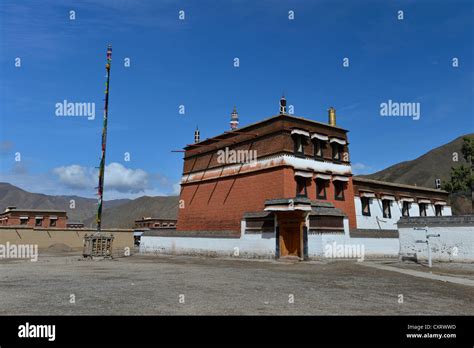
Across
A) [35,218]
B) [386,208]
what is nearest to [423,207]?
[386,208]

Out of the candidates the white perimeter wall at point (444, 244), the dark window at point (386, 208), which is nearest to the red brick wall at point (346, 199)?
the dark window at point (386, 208)

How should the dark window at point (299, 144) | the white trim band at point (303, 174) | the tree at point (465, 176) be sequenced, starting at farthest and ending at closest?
the tree at point (465, 176), the dark window at point (299, 144), the white trim band at point (303, 174)

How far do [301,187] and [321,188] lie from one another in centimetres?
259

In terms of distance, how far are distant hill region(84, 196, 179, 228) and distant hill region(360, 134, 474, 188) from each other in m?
90.0

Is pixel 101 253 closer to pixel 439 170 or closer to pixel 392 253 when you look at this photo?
pixel 392 253

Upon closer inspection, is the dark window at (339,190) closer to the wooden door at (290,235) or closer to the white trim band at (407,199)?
the wooden door at (290,235)

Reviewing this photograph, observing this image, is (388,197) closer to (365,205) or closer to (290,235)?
(365,205)

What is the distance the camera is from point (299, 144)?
101 feet

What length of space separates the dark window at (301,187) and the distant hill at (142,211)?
10923cm

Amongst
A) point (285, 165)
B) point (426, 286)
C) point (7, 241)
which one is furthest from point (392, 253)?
point (7, 241)

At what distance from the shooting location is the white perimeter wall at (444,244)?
2311 cm

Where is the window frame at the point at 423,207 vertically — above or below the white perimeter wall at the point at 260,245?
above

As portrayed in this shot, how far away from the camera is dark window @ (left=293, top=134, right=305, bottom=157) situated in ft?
100

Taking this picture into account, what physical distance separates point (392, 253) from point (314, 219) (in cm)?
933
